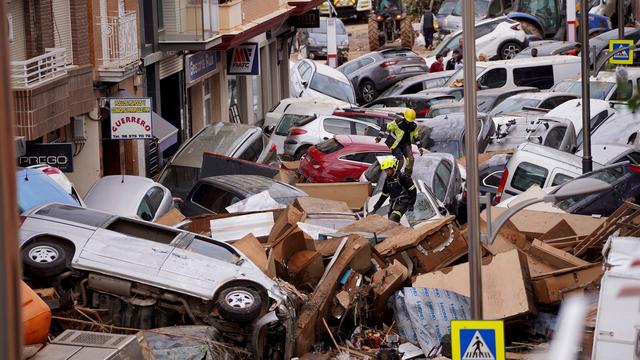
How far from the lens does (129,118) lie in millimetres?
22844

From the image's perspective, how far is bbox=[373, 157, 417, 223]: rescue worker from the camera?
62.3 ft

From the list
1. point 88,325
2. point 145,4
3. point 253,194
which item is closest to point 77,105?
point 253,194

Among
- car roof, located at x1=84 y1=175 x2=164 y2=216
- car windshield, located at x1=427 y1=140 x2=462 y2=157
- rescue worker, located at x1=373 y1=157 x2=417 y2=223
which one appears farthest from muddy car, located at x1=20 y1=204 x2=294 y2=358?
car windshield, located at x1=427 y1=140 x2=462 y2=157

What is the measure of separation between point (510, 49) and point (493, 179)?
2223cm

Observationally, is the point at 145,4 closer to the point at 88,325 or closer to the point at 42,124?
the point at 42,124

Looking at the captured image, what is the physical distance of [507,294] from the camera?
13.8 metres

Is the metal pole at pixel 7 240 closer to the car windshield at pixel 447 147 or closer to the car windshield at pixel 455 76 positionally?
the car windshield at pixel 447 147

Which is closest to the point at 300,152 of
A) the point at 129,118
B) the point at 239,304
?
the point at 129,118

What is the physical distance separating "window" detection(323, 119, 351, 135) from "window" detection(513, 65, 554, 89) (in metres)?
8.70

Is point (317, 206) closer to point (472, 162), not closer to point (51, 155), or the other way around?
point (51, 155)

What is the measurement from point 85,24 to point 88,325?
12.5 m

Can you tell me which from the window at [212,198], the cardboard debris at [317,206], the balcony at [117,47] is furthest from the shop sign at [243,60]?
the cardboard debris at [317,206]

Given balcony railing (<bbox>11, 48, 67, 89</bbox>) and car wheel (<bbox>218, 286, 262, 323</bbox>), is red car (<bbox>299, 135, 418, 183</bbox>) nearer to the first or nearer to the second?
balcony railing (<bbox>11, 48, 67, 89</bbox>)

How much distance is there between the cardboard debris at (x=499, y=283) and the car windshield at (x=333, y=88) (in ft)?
77.5
